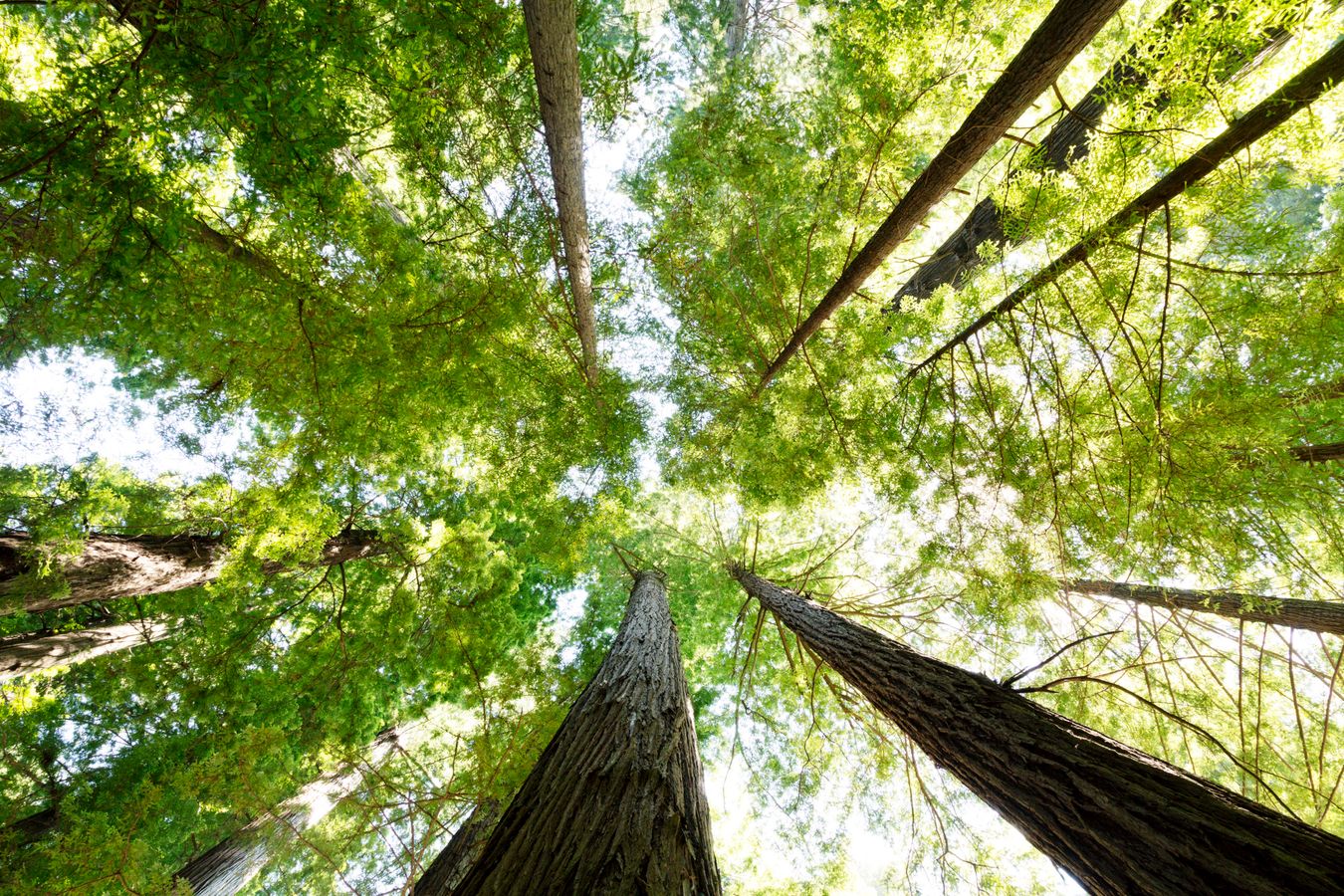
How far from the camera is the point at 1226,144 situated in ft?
5.74

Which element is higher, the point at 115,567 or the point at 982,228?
the point at 982,228

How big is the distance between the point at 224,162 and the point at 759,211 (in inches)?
165

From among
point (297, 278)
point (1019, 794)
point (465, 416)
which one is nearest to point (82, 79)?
point (297, 278)

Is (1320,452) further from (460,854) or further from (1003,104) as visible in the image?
(460,854)

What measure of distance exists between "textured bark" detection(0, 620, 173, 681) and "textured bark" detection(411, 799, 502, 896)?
353 centimetres

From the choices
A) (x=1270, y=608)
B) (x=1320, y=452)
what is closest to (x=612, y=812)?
(x=1270, y=608)

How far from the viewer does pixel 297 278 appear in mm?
3131

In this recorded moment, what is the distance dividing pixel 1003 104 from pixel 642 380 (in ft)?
14.4

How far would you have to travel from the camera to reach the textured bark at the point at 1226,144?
1.59 m

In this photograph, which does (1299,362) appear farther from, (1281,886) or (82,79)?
(82,79)

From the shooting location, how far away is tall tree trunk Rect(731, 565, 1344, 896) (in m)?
1.24

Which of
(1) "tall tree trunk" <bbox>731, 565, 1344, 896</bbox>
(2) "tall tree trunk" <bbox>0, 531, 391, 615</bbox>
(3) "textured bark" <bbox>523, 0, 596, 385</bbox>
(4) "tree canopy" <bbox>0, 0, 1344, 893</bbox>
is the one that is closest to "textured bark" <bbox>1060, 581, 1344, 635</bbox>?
(4) "tree canopy" <bbox>0, 0, 1344, 893</bbox>

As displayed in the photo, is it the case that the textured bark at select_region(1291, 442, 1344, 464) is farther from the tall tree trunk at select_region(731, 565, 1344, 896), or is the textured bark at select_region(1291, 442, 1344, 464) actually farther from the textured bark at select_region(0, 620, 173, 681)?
the textured bark at select_region(0, 620, 173, 681)

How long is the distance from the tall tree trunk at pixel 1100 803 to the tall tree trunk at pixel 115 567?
4792mm
